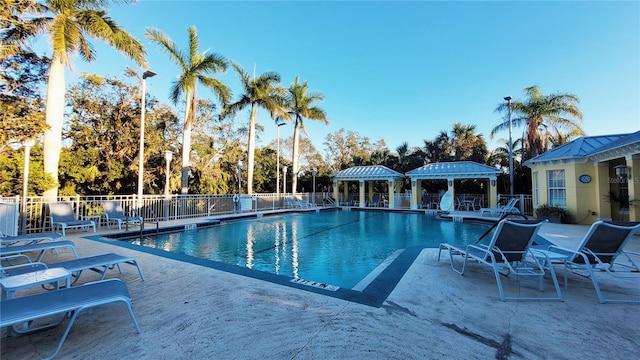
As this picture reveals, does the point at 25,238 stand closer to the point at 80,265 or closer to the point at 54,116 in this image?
the point at 80,265

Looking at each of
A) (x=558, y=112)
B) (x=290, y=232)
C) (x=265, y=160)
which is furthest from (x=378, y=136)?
(x=290, y=232)

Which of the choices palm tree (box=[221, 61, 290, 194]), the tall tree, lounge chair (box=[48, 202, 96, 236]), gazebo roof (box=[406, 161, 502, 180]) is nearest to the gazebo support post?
gazebo roof (box=[406, 161, 502, 180])

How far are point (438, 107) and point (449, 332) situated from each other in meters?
24.1

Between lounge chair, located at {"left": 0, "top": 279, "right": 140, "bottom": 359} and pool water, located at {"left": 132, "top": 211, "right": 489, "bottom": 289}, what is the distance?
3173 millimetres

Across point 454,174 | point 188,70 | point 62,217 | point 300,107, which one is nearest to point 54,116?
point 62,217

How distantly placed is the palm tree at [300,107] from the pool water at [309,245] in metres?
11.8

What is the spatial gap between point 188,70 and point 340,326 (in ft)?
52.3

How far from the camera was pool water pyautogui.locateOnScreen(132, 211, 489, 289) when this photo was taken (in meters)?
5.62

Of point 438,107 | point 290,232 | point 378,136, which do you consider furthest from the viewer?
point 378,136

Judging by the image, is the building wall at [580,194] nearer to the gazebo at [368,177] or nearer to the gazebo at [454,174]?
the gazebo at [454,174]

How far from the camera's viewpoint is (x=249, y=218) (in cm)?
1403

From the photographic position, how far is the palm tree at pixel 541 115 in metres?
18.0

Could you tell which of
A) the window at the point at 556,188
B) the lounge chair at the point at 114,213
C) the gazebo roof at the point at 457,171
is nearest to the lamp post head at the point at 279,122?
the gazebo roof at the point at 457,171

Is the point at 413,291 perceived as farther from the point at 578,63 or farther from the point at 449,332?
the point at 578,63
